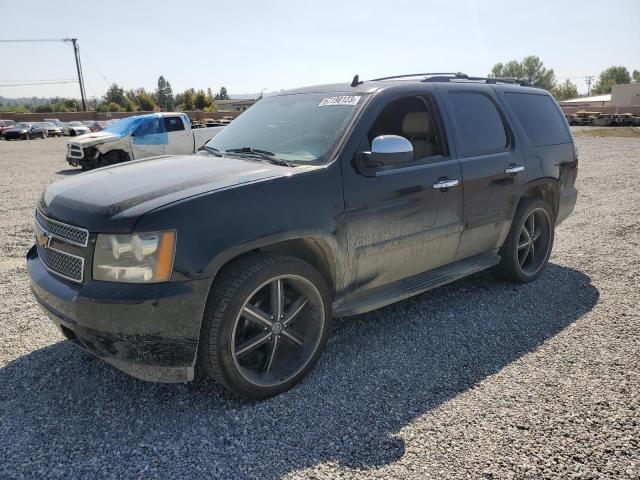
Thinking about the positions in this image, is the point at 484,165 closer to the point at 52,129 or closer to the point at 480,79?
the point at 480,79

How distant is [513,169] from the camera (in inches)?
175

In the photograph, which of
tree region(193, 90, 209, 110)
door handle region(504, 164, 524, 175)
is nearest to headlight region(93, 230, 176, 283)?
door handle region(504, 164, 524, 175)

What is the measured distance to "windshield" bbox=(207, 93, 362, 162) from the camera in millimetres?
3430

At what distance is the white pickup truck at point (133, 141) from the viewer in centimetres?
1424

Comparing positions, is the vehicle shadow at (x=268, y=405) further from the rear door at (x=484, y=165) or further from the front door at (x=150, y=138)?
the front door at (x=150, y=138)

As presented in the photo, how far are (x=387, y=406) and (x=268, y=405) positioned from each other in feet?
2.34

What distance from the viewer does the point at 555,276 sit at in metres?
5.15

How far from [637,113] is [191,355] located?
50.6 meters

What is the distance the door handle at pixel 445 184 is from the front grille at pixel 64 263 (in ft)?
8.14

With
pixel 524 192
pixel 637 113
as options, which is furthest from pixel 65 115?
pixel 524 192

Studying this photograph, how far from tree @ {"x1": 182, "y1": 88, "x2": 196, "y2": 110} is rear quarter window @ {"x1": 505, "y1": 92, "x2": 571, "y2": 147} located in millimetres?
78275

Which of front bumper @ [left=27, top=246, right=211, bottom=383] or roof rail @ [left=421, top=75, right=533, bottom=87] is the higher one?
roof rail @ [left=421, top=75, right=533, bottom=87]

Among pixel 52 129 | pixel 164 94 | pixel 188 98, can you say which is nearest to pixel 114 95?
pixel 164 94

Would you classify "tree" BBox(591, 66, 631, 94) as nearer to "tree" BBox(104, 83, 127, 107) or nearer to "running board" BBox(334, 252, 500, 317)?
"tree" BBox(104, 83, 127, 107)
